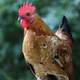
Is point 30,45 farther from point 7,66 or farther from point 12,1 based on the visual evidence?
point 7,66

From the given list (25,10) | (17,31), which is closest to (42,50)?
(25,10)

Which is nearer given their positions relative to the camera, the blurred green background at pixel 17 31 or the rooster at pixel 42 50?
the rooster at pixel 42 50

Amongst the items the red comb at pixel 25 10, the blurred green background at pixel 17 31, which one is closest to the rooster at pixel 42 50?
the red comb at pixel 25 10

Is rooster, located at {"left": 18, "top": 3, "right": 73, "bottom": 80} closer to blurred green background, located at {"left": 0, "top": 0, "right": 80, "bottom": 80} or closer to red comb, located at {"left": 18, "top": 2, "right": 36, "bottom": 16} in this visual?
red comb, located at {"left": 18, "top": 2, "right": 36, "bottom": 16}

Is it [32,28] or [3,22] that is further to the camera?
[3,22]

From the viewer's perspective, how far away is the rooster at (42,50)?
168 cm

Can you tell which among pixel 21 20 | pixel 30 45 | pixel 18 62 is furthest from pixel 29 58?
pixel 18 62

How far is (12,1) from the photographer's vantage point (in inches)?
143

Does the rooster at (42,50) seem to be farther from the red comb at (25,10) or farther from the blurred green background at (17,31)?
the blurred green background at (17,31)

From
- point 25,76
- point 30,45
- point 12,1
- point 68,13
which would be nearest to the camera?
point 30,45

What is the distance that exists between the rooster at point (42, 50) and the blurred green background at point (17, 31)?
155cm

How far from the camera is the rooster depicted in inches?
66.1

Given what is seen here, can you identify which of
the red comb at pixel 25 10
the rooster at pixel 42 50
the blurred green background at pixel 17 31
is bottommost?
the blurred green background at pixel 17 31

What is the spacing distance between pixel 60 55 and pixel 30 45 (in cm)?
15
